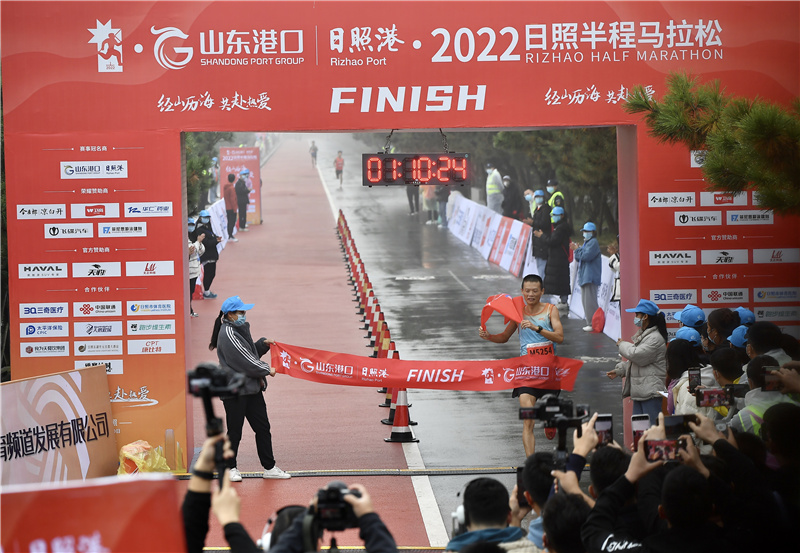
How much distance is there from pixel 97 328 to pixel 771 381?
24.4 ft

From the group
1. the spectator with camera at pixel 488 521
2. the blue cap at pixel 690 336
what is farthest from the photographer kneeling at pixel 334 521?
the blue cap at pixel 690 336

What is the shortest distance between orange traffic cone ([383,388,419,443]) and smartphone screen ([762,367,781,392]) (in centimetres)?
615

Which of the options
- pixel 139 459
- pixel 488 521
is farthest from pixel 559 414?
pixel 139 459

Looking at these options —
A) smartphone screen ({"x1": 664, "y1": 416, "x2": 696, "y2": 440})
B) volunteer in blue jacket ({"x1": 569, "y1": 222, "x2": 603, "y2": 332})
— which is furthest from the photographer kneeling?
volunteer in blue jacket ({"x1": 569, "y1": 222, "x2": 603, "y2": 332})

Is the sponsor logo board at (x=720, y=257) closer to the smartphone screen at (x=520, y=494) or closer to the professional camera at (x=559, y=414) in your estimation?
the professional camera at (x=559, y=414)

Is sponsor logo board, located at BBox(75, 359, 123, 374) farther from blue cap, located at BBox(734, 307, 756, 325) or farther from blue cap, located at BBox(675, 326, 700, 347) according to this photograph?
blue cap, located at BBox(734, 307, 756, 325)

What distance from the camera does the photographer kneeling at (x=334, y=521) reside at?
4.67 metres

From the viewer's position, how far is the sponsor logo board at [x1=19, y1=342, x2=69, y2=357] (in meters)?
11.9

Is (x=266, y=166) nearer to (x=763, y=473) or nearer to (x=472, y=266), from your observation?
(x=472, y=266)

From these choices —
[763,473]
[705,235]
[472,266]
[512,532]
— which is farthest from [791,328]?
[472,266]

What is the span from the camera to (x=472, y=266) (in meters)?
30.0

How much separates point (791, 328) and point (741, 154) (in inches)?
181

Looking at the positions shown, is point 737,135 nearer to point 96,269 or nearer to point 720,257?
point 720,257

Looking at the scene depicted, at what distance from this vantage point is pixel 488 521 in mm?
5270
